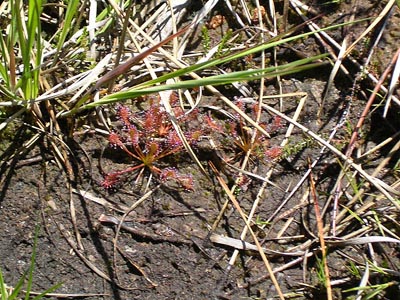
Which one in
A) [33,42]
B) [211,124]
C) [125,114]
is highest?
[33,42]

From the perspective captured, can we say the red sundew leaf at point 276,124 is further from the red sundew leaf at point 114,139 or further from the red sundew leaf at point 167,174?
the red sundew leaf at point 114,139

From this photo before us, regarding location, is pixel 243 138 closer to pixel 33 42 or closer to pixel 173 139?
pixel 173 139

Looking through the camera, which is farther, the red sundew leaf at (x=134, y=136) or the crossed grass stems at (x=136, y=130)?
the red sundew leaf at (x=134, y=136)

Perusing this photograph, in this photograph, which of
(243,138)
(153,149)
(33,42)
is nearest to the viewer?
(33,42)

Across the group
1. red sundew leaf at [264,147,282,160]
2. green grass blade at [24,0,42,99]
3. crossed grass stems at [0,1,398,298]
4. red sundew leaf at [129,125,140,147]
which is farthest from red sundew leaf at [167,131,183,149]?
green grass blade at [24,0,42,99]

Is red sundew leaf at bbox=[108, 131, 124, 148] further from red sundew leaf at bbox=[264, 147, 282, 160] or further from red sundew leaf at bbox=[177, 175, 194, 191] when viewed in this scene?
red sundew leaf at bbox=[264, 147, 282, 160]

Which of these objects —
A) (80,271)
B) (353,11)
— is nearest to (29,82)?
(80,271)

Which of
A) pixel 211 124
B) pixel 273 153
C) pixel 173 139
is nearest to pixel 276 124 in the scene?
pixel 273 153

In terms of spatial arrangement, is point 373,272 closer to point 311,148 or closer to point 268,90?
point 311,148

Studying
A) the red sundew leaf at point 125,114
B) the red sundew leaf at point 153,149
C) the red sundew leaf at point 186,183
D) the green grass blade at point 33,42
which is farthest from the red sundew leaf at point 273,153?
the green grass blade at point 33,42

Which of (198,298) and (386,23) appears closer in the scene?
(198,298)

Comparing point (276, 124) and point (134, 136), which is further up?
point (134, 136)
